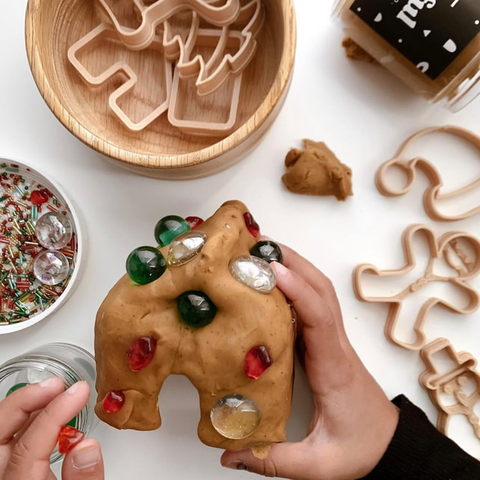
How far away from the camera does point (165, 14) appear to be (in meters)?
0.61

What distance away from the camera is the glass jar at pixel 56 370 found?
62 centimetres

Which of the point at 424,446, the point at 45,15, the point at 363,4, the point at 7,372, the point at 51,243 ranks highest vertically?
the point at 363,4

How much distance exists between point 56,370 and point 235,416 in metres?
0.30

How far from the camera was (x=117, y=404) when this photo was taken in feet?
1.51

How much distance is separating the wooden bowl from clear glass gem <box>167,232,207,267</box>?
11cm

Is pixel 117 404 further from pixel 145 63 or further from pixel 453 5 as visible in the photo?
pixel 453 5

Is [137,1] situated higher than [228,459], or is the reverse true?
[137,1]

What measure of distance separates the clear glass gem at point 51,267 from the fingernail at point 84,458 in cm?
27

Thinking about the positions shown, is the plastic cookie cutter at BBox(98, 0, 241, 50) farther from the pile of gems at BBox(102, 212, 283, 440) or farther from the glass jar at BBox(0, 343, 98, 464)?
the glass jar at BBox(0, 343, 98, 464)

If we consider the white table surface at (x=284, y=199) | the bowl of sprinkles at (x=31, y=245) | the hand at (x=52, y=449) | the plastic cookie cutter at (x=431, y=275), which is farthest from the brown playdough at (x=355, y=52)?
the hand at (x=52, y=449)

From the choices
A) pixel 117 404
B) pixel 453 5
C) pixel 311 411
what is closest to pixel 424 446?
pixel 311 411

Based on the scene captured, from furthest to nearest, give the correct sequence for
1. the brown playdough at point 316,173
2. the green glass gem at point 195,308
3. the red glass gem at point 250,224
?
the brown playdough at point 316,173
the red glass gem at point 250,224
the green glass gem at point 195,308

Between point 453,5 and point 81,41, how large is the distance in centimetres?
48

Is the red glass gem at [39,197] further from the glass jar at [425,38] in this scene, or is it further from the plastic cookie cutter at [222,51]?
the glass jar at [425,38]
